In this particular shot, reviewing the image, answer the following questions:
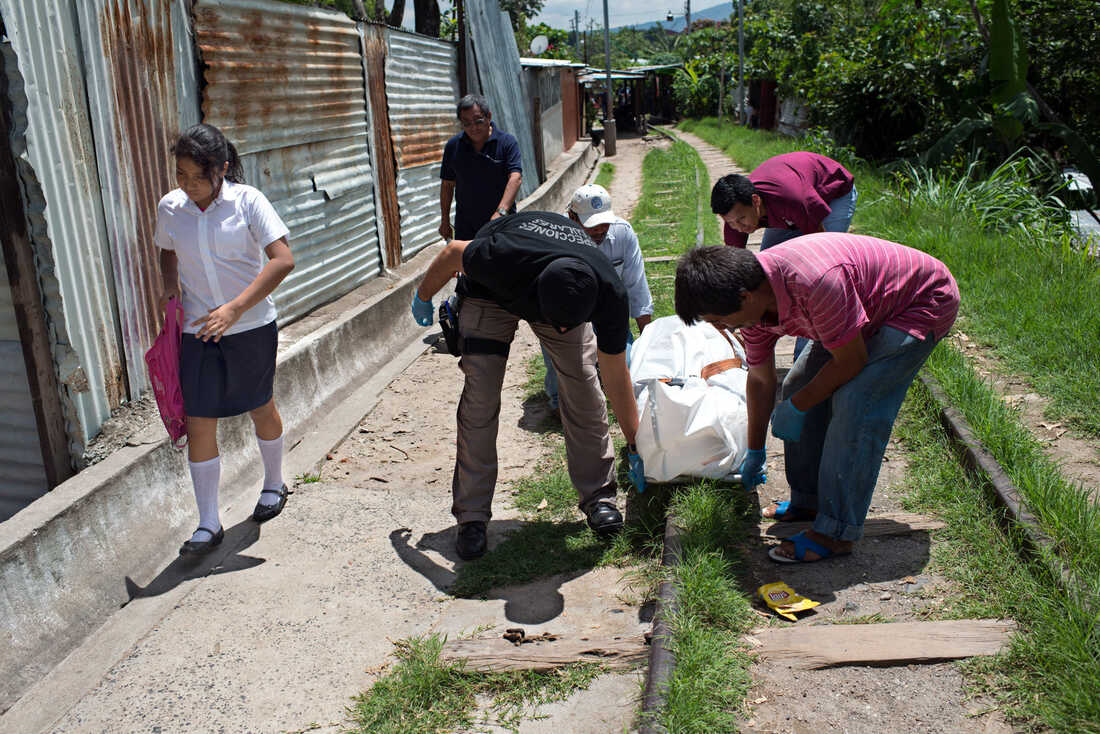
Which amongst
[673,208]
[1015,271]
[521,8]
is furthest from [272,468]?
[521,8]

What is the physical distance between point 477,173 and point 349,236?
1.65 metres

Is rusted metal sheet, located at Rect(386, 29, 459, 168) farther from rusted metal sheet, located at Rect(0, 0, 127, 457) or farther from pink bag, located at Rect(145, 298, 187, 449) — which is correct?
pink bag, located at Rect(145, 298, 187, 449)

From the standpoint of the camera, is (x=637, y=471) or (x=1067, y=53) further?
(x=1067, y=53)

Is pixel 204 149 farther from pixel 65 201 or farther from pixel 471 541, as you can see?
pixel 471 541

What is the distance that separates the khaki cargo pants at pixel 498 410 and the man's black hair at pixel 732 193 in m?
1.08

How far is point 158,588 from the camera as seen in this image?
3959 mm

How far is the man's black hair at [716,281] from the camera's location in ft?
10.2

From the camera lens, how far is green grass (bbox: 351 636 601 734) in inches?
116

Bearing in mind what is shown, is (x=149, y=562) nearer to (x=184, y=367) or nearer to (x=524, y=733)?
(x=184, y=367)

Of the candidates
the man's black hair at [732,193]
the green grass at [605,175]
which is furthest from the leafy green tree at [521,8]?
the man's black hair at [732,193]

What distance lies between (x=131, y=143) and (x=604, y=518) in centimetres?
304

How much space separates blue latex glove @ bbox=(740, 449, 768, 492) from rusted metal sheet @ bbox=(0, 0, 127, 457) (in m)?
3.05

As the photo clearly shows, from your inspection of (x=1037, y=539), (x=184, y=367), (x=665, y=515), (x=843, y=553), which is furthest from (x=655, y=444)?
(x=184, y=367)

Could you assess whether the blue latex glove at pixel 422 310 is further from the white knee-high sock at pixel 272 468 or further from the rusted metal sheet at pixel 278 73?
the rusted metal sheet at pixel 278 73
